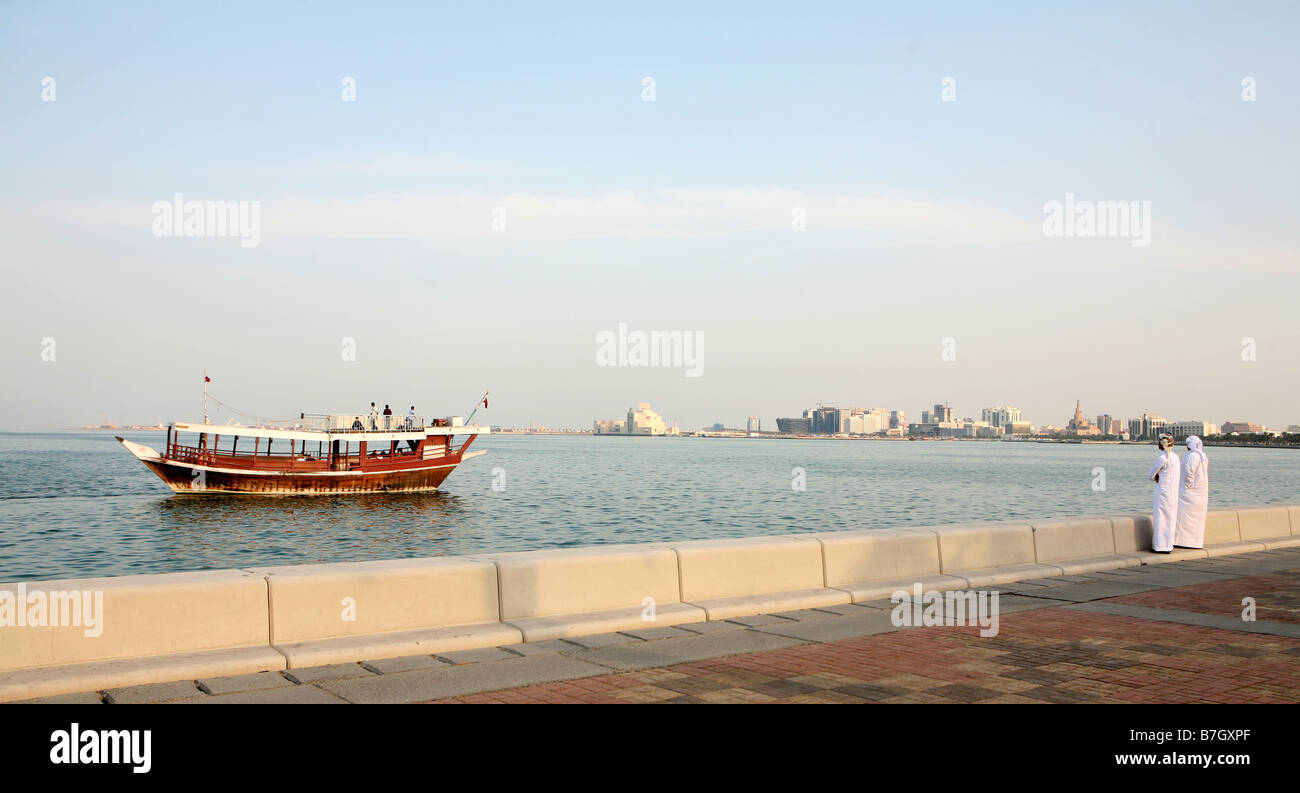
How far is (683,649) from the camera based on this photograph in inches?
331

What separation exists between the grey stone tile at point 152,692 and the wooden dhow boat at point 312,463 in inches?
2074

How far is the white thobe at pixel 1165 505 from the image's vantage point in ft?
51.0

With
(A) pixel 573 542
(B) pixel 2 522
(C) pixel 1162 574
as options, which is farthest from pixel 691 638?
(B) pixel 2 522

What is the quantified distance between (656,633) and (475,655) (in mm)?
1768

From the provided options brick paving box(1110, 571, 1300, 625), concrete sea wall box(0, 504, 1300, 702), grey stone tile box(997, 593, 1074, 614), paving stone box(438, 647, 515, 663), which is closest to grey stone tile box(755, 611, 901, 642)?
concrete sea wall box(0, 504, 1300, 702)

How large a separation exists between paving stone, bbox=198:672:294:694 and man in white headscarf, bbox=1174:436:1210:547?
Answer: 555 inches

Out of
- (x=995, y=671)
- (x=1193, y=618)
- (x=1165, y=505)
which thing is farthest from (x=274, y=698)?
(x=1165, y=505)

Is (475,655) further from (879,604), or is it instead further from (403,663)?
(879,604)

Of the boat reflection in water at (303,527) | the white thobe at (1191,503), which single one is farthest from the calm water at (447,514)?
the white thobe at (1191,503)

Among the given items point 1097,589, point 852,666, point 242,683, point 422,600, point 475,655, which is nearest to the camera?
point 242,683

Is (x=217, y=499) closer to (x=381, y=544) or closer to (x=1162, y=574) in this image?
→ (x=381, y=544)

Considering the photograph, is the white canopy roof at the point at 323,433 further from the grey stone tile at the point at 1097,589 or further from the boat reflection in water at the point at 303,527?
the grey stone tile at the point at 1097,589

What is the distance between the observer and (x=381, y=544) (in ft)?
139

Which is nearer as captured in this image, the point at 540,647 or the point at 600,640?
the point at 540,647
